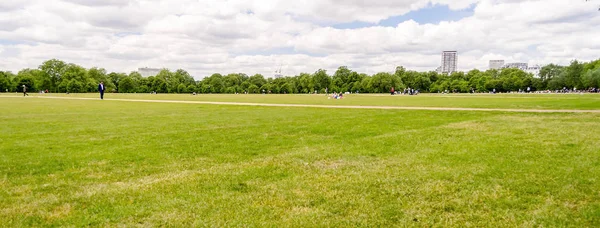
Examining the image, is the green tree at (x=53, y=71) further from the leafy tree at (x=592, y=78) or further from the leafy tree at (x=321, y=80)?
the leafy tree at (x=592, y=78)

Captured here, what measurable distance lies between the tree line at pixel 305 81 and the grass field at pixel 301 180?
125 metres

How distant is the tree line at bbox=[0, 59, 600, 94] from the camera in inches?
5064

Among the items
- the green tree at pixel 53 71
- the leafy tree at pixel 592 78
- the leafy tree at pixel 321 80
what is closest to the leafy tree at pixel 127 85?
the green tree at pixel 53 71

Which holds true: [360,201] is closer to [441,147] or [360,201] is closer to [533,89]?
[441,147]

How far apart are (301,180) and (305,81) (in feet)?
540

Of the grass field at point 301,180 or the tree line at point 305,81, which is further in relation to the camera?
the tree line at point 305,81

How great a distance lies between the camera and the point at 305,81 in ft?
561

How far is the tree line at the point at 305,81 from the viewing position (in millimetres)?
128625

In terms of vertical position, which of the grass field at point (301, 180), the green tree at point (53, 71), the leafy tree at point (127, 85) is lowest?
the grass field at point (301, 180)

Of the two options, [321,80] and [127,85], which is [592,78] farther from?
Answer: [127,85]

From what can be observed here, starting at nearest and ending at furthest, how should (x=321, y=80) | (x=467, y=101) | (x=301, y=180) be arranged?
(x=301, y=180)
(x=467, y=101)
(x=321, y=80)

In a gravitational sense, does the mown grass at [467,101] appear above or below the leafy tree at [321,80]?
below

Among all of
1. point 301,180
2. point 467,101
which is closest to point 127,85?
point 467,101

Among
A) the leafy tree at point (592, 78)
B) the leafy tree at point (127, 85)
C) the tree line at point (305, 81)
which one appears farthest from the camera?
the leafy tree at point (127, 85)
